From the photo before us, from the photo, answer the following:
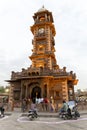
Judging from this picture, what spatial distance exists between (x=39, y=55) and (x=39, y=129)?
1888 cm

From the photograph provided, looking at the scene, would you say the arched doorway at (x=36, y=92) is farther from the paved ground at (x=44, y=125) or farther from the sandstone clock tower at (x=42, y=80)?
the paved ground at (x=44, y=125)

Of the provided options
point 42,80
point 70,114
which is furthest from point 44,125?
point 42,80

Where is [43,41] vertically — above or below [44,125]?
above

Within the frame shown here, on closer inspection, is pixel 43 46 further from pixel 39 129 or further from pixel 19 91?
pixel 39 129

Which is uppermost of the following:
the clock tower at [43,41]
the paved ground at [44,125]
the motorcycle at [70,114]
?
the clock tower at [43,41]

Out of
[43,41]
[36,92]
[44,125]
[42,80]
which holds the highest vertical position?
[43,41]

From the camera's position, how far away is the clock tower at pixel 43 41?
26.1m

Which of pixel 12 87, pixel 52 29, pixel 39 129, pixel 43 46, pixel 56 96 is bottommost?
pixel 39 129

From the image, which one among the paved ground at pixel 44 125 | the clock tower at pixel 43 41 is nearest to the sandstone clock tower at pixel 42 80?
the clock tower at pixel 43 41

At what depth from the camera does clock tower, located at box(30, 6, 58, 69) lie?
26109 millimetres

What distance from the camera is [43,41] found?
28.4 meters

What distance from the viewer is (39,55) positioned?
26.5 metres

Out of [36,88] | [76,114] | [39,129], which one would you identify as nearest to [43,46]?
[36,88]

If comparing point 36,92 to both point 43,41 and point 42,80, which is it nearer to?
point 42,80
